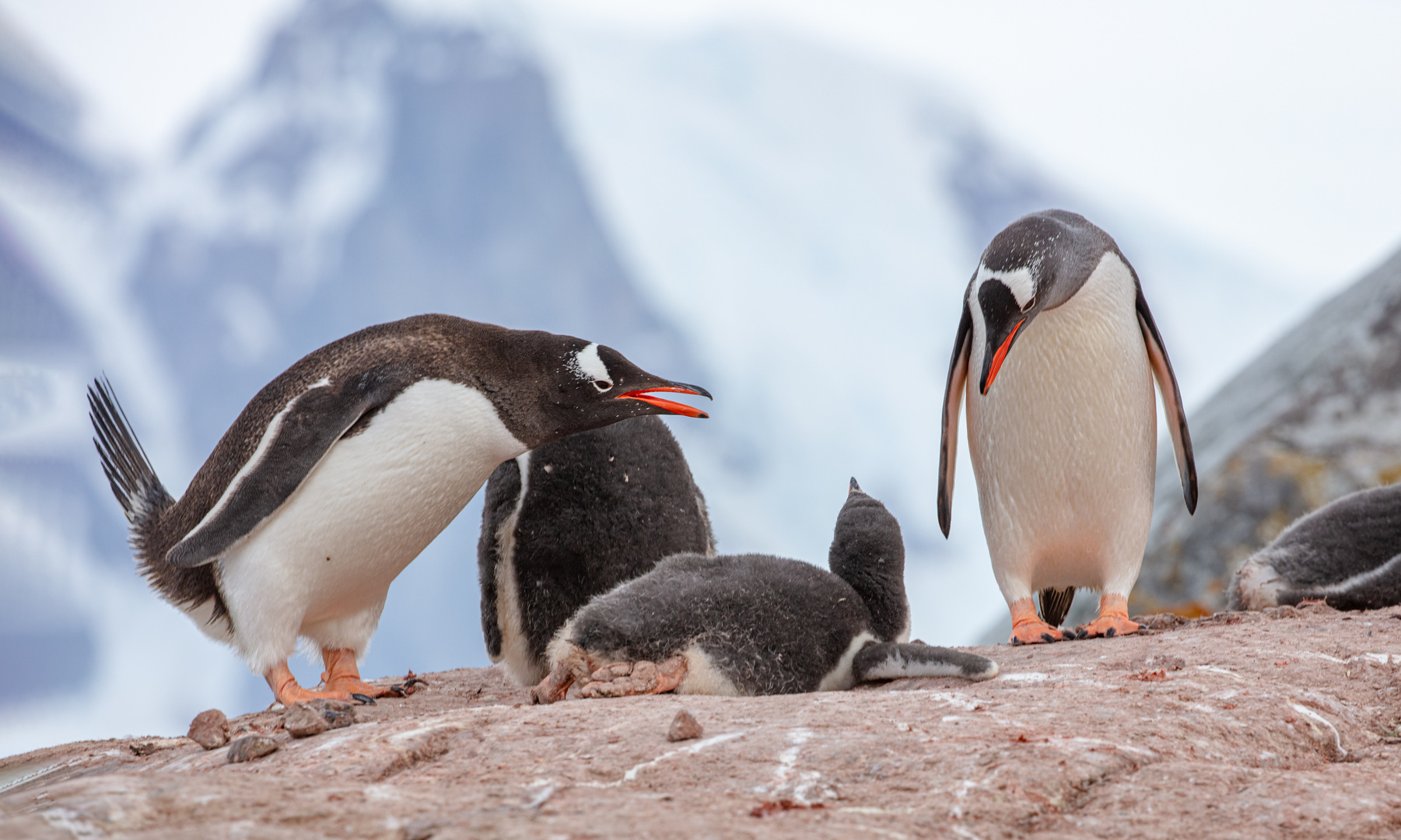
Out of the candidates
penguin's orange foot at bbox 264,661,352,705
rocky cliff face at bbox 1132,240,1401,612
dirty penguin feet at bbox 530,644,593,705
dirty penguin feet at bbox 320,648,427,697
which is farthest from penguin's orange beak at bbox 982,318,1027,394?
rocky cliff face at bbox 1132,240,1401,612

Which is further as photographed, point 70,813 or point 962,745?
point 962,745

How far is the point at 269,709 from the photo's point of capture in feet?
9.27

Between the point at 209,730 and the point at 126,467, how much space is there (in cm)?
136

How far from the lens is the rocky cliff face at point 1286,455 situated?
530 cm

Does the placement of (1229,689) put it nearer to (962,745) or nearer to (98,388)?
(962,745)

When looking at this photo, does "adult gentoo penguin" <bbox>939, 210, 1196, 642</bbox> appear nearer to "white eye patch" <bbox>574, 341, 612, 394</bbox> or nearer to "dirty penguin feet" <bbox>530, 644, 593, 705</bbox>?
"white eye patch" <bbox>574, 341, 612, 394</bbox>

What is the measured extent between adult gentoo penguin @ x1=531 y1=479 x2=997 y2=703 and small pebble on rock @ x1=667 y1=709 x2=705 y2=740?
23.0 inches

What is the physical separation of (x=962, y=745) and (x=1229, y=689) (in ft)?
2.59

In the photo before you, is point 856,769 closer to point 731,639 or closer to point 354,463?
point 731,639

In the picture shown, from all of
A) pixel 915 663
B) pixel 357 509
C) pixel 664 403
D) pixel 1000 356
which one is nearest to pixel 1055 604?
pixel 1000 356

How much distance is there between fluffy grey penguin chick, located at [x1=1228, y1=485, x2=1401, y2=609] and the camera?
12.0ft

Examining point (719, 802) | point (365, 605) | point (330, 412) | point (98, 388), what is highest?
point (98, 388)

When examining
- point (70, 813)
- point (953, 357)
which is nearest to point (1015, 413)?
point (953, 357)

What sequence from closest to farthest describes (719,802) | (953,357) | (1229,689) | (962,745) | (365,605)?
(719,802)
(962,745)
(1229,689)
(365,605)
(953,357)
